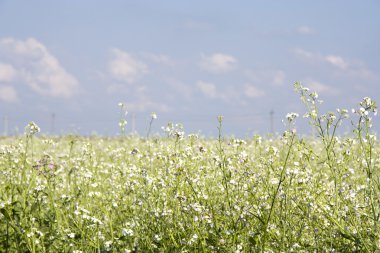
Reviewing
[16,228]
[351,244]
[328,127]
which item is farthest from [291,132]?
[16,228]

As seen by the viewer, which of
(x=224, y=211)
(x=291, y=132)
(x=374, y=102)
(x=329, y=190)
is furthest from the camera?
(x=329, y=190)

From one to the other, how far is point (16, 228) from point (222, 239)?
6.68 feet

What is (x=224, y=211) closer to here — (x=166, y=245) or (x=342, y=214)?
(x=166, y=245)

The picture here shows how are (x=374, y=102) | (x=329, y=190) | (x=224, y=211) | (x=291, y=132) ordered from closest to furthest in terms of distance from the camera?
(x=374, y=102), (x=291, y=132), (x=224, y=211), (x=329, y=190)

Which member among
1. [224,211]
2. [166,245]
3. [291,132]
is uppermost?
[291,132]

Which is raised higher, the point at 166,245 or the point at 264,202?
the point at 264,202

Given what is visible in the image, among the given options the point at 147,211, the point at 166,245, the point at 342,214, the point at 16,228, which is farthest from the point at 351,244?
the point at 16,228

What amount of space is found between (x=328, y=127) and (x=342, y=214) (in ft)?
2.87

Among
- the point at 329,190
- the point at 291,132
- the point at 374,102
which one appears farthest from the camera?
the point at 329,190

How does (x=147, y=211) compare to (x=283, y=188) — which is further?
(x=147, y=211)

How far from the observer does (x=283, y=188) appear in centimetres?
517

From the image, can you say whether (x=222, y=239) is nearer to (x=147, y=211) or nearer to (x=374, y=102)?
(x=147, y=211)

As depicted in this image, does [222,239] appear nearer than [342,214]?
Yes

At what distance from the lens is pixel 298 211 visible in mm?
5520
